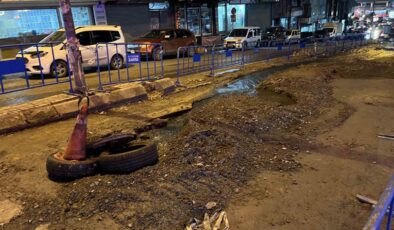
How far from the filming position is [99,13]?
20781 millimetres

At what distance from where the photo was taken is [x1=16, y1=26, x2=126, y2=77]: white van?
39.3 ft

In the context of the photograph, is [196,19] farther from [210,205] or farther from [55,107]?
[210,205]

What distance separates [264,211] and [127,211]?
1.65m

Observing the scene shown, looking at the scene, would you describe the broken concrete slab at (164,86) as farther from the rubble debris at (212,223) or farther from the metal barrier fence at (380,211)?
the metal barrier fence at (380,211)

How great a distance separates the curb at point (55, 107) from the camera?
22.9 feet

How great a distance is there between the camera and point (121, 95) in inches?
354

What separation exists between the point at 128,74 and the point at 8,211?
8.03 metres

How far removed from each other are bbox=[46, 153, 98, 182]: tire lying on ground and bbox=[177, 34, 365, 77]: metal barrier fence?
7698mm

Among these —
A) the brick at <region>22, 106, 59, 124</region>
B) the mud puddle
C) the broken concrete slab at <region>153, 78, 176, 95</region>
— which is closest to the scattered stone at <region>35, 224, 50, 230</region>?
the mud puddle

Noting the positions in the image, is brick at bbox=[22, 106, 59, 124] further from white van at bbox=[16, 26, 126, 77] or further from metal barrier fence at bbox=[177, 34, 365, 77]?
metal barrier fence at bbox=[177, 34, 365, 77]

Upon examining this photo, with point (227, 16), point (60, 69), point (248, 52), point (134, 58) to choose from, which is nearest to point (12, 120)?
point (134, 58)

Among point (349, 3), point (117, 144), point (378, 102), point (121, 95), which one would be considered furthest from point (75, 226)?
point (349, 3)

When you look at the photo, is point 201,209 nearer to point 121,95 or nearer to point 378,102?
point 121,95

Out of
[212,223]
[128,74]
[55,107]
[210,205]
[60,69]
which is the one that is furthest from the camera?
[60,69]
